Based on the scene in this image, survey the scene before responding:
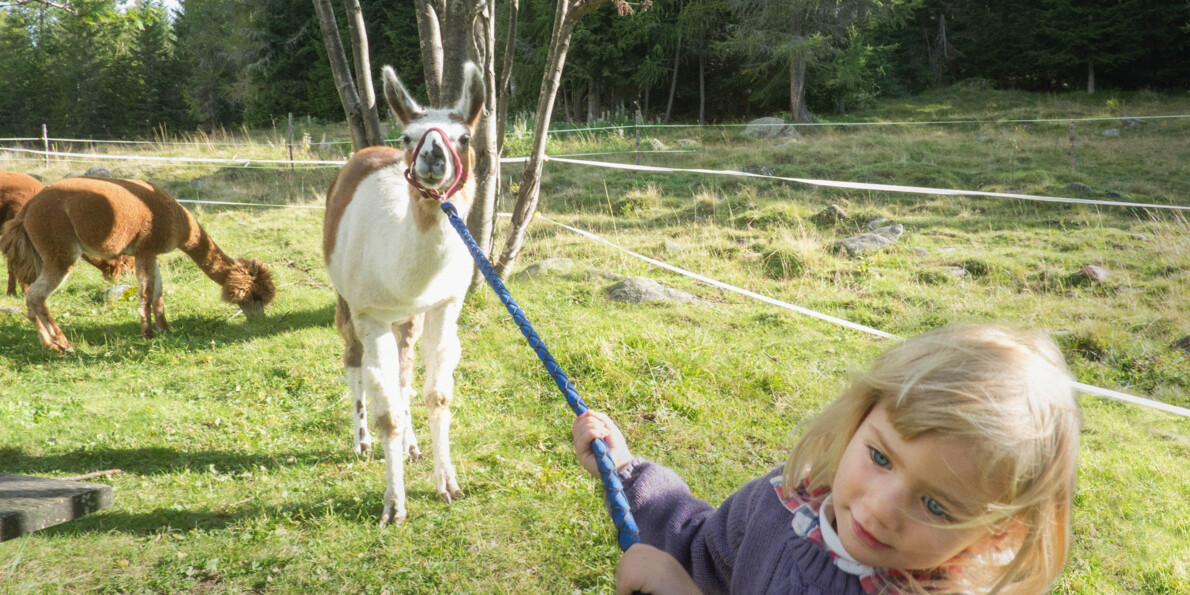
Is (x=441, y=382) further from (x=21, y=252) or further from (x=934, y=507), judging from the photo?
(x=21, y=252)

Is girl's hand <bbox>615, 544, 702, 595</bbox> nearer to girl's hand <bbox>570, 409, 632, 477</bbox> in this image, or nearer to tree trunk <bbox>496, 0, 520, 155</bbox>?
girl's hand <bbox>570, 409, 632, 477</bbox>

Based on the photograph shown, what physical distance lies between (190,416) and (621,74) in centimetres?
2376

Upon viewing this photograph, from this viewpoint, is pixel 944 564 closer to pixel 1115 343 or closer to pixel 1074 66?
pixel 1115 343

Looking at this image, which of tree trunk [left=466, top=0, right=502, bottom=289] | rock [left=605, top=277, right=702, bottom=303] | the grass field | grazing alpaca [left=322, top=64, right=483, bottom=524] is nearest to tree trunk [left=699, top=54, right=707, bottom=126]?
the grass field

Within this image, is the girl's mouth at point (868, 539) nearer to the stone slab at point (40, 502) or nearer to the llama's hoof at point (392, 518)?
the stone slab at point (40, 502)

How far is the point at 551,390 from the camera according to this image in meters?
4.91

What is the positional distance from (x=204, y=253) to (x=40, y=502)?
5.36m

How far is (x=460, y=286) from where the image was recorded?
3607 mm

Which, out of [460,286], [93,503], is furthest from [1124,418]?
[93,503]

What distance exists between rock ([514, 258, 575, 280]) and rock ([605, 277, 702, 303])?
86 centimetres

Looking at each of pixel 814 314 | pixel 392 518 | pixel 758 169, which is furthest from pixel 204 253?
pixel 758 169

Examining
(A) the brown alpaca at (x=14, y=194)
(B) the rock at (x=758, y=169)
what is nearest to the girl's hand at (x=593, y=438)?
(A) the brown alpaca at (x=14, y=194)

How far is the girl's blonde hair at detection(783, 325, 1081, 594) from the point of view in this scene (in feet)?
3.59

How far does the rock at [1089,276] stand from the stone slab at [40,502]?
7.73 m
